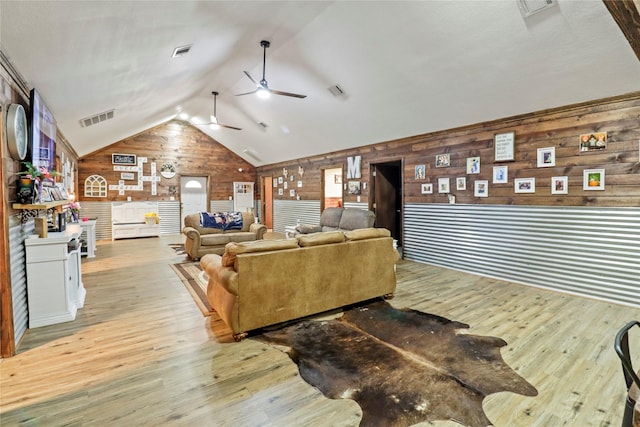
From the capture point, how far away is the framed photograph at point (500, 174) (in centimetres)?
473

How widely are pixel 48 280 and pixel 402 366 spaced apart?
3.44 meters

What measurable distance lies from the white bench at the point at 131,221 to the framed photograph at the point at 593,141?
10.2 m

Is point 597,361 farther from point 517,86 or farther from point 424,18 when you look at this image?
point 424,18

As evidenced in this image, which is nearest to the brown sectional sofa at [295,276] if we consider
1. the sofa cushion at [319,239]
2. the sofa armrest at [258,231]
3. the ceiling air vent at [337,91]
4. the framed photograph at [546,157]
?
the sofa cushion at [319,239]

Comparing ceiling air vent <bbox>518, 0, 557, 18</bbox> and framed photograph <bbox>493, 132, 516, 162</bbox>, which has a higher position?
ceiling air vent <bbox>518, 0, 557, 18</bbox>

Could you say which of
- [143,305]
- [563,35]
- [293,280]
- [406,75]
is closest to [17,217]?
[143,305]

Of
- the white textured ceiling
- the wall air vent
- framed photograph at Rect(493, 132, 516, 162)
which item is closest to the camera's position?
the white textured ceiling

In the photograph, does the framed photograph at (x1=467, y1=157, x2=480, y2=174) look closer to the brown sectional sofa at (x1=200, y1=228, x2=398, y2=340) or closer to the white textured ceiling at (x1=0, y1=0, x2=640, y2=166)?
the white textured ceiling at (x1=0, y1=0, x2=640, y2=166)

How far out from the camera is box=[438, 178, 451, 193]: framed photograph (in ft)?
18.1

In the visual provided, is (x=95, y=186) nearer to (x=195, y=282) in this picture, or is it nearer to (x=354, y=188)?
(x=195, y=282)

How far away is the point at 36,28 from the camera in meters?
2.14

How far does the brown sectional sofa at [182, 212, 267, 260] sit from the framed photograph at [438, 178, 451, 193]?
375 centimetres

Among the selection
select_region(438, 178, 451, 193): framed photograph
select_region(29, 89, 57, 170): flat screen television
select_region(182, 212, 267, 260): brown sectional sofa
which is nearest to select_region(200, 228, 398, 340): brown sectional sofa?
select_region(29, 89, 57, 170): flat screen television

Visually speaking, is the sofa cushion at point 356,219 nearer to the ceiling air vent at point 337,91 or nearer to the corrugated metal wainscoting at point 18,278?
the ceiling air vent at point 337,91
